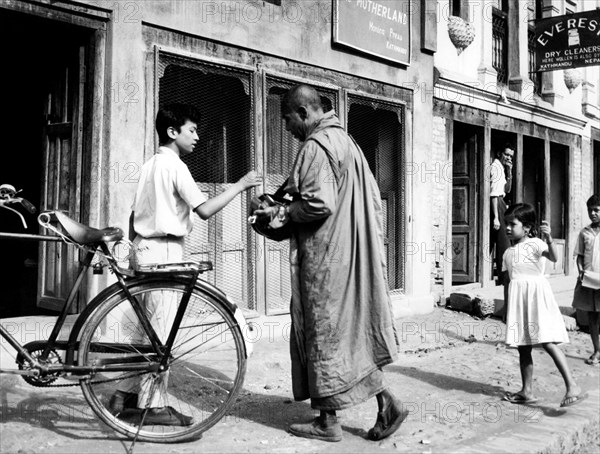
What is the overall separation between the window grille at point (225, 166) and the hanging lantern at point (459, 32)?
16.7ft

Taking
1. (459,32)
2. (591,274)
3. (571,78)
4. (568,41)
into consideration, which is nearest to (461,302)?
(591,274)

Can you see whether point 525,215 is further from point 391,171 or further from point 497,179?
point 497,179

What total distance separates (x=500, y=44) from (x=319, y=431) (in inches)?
432

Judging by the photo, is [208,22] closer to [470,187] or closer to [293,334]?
[293,334]

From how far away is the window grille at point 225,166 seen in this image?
7.25 metres

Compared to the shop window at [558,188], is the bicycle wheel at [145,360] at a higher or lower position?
lower

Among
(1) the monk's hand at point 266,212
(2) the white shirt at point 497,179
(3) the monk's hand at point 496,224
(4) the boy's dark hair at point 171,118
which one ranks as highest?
(2) the white shirt at point 497,179

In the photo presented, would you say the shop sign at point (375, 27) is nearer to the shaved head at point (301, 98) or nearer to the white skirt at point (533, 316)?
the white skirt at point (533, 316)

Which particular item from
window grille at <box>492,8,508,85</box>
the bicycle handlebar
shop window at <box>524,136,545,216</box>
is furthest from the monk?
shop window at <box>524,136,545,216</box>

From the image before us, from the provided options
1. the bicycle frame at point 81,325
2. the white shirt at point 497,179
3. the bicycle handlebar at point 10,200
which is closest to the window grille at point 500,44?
the white shirt at point 497,179

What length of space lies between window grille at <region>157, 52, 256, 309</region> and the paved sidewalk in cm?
85

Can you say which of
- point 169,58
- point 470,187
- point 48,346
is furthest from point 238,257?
point 470,187

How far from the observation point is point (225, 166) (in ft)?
25.1

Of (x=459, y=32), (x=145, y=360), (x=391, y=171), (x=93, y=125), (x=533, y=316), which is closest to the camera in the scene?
(x=145, y=360)
